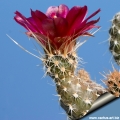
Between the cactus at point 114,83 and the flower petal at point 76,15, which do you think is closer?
the flower petal at point 76,15

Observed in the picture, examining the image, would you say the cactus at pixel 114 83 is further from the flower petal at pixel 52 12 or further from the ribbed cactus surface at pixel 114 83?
the flower petal at pixel 52 12

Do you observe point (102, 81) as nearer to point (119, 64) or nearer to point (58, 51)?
point (119, 64)

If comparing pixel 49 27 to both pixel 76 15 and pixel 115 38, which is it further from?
pixel 115 38

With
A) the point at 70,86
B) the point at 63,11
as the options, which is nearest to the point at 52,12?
the point at 63,11

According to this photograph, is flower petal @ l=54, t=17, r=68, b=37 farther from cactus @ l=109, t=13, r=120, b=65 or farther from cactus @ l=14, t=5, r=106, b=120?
cactus @ l=109, t=13, r=120, b=65

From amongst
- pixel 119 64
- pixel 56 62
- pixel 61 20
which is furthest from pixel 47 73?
pixel 119 64

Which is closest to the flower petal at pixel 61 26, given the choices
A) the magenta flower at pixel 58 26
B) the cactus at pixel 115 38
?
the magenta flower at pixel 58 26
